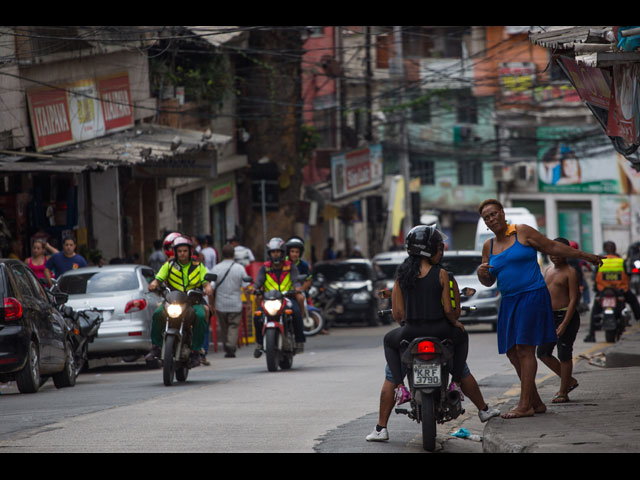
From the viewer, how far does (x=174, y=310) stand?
14.9 meters

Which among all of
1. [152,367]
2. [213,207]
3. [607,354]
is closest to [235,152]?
[213,207]

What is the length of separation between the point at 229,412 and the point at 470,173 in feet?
162

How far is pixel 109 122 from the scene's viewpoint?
25984 mm

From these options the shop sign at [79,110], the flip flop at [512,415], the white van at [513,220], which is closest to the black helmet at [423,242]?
the flip flop at [512,415]

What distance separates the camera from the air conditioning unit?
57.7 metres

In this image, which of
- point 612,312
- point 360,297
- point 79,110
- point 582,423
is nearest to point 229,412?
point 582,423

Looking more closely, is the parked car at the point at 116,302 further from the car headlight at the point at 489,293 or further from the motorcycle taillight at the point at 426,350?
the motorcycle taillight at the point at 426,350

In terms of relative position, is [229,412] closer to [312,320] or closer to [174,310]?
[174,310]

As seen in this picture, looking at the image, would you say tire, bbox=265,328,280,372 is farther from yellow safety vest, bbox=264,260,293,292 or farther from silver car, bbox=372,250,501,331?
silver car, bbox=372,250,501,331

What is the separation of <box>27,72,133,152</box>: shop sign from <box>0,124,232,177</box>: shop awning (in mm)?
240

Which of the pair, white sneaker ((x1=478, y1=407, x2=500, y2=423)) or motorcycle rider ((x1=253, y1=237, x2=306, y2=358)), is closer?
white sneaker ((x1=478, y1=407, x2=500, y2=423))

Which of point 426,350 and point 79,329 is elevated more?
point 426,350

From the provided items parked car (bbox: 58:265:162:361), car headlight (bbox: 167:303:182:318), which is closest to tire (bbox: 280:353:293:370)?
parked car (bbox: 58:265:162:361)
